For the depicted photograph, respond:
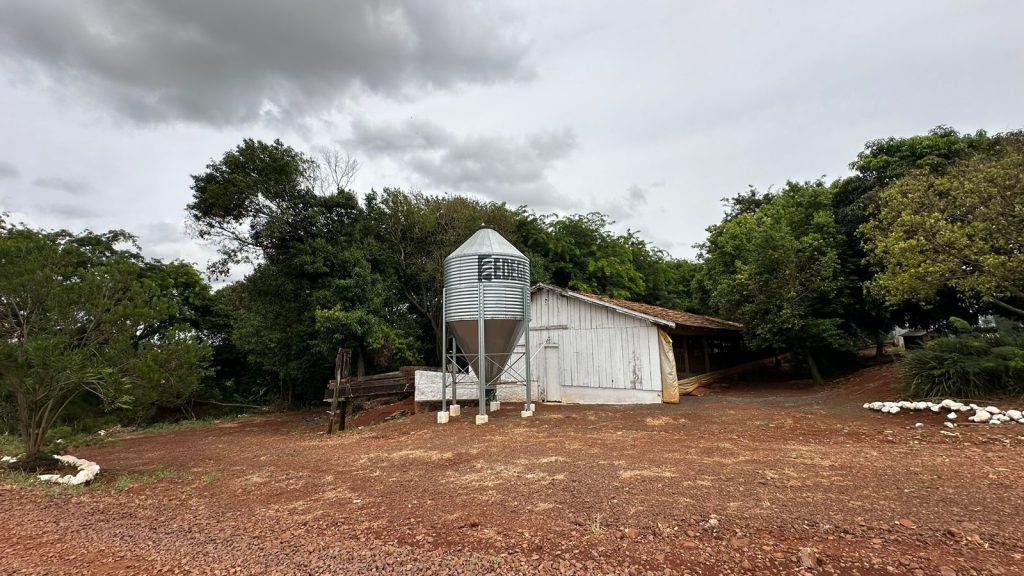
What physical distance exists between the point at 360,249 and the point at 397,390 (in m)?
5.34

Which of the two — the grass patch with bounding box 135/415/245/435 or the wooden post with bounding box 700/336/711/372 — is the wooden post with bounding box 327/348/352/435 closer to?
the grass patch with bounding box 135/415/245/435

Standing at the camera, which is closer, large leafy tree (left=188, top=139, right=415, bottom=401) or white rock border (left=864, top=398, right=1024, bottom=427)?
white rock border (left=864, top=398, right=1024, bottom=427)

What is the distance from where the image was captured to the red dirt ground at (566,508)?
3.63m

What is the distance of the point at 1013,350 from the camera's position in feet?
32.2

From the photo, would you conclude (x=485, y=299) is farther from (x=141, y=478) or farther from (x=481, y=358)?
(x=141, y=478)

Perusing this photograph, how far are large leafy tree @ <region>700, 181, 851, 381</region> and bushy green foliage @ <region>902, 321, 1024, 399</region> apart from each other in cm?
439

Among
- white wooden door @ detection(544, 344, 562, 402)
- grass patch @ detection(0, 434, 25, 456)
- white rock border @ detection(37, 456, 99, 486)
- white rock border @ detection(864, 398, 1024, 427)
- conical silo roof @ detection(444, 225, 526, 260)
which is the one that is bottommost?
grass patch @ detection(0, 434, 25, 456)

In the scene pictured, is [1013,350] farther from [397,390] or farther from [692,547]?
[397,390]

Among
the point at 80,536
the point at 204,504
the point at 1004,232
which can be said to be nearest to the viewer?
the point at 80,536

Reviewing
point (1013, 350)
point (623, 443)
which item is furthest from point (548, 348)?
point (1013, 350)

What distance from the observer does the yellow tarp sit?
1344 centimetres

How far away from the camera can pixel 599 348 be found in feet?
47.5

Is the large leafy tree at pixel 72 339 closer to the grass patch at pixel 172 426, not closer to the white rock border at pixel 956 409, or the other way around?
the grass patch at pixel 172 426

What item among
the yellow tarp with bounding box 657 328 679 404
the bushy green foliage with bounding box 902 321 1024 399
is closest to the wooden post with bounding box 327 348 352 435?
the yellow tarp with bounding box 657 328 679 404
